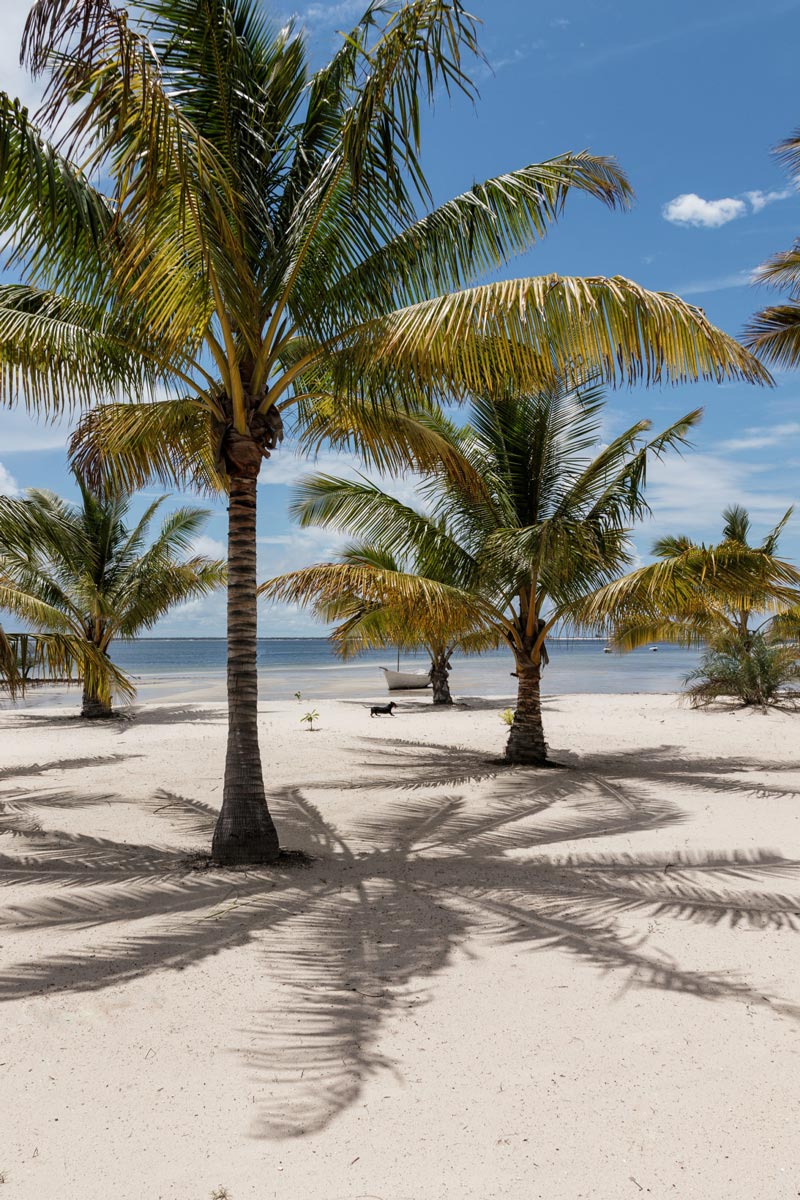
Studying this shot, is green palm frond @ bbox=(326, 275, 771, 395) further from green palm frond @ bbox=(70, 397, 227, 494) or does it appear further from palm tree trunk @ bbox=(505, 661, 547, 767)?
palm tree trunk @ bbox=(505, 661, 547, 767)

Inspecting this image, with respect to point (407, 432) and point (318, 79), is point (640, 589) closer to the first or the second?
point (407, 432)

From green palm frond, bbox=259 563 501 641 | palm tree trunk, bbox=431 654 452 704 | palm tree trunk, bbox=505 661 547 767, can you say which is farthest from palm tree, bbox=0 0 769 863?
palm tree trunk, bbox=431 654 452 704

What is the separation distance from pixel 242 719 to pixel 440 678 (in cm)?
1510

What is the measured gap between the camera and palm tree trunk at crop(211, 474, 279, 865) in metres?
6.05

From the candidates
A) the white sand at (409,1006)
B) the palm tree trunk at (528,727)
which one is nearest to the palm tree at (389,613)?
the palm tree trunk at (528,727)

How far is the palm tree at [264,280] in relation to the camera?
5027mm

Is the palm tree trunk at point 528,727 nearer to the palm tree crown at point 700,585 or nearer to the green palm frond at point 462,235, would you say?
the palm tree crown at point 700,585

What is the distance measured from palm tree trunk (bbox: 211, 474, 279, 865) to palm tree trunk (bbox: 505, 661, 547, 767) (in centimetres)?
508

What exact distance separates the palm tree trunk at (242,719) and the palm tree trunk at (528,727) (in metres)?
5.08

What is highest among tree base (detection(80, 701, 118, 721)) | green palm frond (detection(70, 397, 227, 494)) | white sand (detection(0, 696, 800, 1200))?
green palm frond (detection(70, 397, 227, 494))

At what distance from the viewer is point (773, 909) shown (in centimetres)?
477

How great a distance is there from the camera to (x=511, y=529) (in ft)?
31.6

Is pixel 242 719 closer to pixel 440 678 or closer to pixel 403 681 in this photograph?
pixel 440 678

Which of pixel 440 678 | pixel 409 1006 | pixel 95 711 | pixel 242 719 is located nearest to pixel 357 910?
pixel 409 1006
